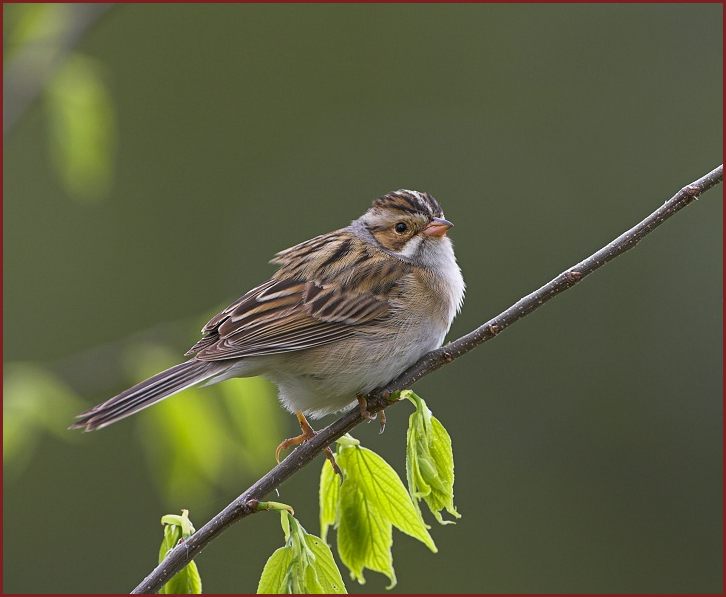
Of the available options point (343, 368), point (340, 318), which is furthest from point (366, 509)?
point (340, 318)

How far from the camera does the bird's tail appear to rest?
10.7 feet

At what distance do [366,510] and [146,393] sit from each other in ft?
3.18

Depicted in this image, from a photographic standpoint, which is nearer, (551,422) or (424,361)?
(424,361)

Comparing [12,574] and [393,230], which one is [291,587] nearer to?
[393,230]

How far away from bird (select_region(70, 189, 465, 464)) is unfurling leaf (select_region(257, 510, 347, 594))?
1.07m

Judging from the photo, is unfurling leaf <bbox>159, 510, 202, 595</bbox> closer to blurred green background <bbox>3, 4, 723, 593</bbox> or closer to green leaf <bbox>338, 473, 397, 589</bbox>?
green leaf <bbox>338, 473, 397, 589</bbox>

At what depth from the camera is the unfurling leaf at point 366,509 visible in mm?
3000

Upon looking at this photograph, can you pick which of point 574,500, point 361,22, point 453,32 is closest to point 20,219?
point 361,22

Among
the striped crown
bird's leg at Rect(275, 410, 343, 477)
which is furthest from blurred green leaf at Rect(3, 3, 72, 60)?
bird's leg at Rect(275, 410, 343, 477)

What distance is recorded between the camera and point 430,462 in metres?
2.82

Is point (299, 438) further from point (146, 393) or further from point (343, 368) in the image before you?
point (146, 393)

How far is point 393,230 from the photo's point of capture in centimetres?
480

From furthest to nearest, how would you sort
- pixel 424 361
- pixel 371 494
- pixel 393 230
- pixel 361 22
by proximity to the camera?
pixel 361 22
pixel 393 230
pixel 424 361
pixel 371 494

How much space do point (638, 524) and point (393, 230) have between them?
6.40 metres
